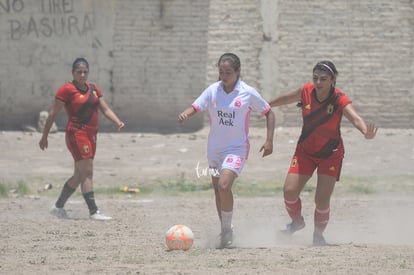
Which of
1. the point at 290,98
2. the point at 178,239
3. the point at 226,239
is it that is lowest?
the point at 226,239

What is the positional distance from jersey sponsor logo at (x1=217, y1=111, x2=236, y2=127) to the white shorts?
29 centimetres

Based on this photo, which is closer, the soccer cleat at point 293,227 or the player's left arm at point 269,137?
the player's left arm at point 269,137

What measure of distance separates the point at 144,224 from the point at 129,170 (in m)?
4.46

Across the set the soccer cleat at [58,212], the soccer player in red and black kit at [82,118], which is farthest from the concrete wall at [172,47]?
the soccer player in red and black kit at [82,118]

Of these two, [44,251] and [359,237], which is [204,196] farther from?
[44,251]

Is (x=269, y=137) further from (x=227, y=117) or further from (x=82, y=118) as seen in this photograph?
(x=82, y=118)

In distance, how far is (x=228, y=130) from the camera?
28.6 feet

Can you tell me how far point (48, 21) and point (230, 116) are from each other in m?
10.6

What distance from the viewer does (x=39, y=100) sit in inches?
730

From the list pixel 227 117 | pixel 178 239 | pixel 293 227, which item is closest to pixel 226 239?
pixel 178 239

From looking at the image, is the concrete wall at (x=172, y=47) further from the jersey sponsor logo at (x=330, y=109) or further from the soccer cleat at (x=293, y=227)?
the jersey sponsor logo at (x=330, y=109)

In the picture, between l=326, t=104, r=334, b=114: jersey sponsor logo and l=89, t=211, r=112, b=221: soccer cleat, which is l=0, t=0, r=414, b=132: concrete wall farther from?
l=326, t=104, r=334, b=114: jersey sponsor logo

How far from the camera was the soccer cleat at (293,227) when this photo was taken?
30.3 feet

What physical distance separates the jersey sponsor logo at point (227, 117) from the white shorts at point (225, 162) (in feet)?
0.96
